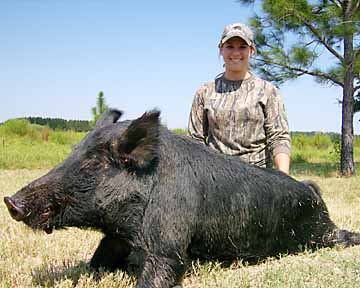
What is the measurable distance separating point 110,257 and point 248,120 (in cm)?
165

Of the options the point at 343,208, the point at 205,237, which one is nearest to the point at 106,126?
the point at 205,237

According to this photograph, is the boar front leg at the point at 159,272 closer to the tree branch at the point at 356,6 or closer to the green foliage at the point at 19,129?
the tree branch at the point at 356,6

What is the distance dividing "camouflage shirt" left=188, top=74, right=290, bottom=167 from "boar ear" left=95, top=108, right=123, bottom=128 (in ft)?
4.38

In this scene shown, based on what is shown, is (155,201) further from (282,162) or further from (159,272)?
(282,162)

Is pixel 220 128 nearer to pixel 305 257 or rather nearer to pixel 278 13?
pixel 305 257

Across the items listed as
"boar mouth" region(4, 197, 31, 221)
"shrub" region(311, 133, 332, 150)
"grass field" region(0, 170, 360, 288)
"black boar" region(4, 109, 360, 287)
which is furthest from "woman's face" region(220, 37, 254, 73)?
"shrub" region(311, 133, 332, 150)

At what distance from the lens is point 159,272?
2586mm

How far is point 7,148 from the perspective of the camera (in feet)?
54.5

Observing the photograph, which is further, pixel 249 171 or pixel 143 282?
pixel 249 171

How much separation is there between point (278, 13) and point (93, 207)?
1061 centimetres

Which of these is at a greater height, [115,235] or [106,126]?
[106,126]

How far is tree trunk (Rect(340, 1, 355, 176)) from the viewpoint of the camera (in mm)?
12508

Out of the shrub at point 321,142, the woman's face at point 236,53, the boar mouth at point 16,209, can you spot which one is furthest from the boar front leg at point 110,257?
the shrub at point 321,142

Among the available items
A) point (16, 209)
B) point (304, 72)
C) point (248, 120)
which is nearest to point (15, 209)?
point (16, 209)
